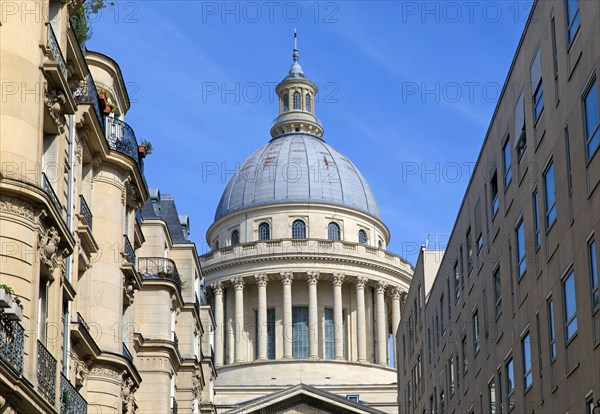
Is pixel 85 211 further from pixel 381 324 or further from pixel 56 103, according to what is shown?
pixel 381 324

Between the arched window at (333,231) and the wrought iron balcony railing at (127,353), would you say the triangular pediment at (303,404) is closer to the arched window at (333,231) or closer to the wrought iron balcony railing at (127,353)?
the arched window at (333,231)

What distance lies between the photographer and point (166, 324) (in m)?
43.7

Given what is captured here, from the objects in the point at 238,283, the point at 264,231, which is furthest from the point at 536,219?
the point at 264,231

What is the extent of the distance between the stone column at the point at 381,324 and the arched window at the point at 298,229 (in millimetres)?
7484

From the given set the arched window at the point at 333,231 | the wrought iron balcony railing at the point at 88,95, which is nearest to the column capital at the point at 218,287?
the arched window at the point at 333,231

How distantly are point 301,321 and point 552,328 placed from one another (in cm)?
7819

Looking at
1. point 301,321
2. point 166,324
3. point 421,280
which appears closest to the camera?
point 166,324

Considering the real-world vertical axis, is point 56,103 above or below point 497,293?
above

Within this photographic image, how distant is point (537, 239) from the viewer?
33.0 m

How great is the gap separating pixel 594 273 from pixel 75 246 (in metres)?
11.2

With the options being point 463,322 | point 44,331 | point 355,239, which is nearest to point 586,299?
point 44,331

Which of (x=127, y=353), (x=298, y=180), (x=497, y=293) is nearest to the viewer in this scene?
(x=127, y=353)

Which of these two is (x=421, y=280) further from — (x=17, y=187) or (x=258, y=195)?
(x=258, y=195)

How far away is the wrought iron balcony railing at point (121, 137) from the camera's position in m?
36.1
